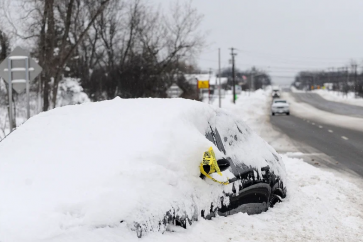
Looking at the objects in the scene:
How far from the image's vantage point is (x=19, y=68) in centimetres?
1023

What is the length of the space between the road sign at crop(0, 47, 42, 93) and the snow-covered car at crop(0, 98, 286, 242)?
5497 mm

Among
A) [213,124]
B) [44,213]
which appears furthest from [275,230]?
[44,213]

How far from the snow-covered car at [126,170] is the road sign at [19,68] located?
5497mm

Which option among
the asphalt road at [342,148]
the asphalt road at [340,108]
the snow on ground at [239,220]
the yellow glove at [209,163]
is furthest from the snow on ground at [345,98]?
the yellow glove at [209,163]

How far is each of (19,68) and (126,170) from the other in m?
7.49

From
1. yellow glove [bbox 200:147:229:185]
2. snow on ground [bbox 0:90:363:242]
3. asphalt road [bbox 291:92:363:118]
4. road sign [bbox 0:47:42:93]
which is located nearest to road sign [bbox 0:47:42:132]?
road sign [bbox 0:47:42:93]

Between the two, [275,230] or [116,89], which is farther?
[116,89]

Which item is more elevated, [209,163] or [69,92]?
[69,92]

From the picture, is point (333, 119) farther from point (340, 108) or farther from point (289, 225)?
point (289, 225)

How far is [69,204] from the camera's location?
3.17 meters

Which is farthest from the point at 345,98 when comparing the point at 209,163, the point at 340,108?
the point at 209,163

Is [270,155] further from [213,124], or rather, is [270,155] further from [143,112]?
[143,112]

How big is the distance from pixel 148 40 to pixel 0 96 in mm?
14021

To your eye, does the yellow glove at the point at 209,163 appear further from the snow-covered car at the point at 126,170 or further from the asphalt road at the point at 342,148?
the asphalt road at the point at 342,148
